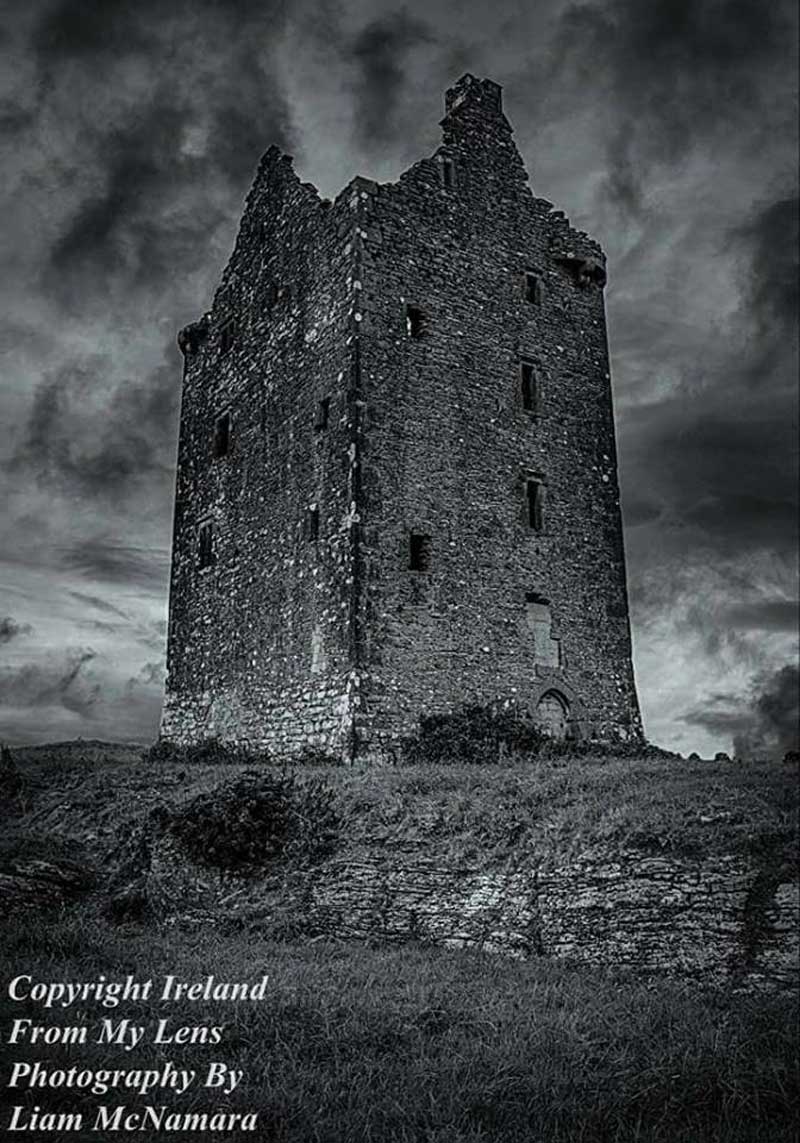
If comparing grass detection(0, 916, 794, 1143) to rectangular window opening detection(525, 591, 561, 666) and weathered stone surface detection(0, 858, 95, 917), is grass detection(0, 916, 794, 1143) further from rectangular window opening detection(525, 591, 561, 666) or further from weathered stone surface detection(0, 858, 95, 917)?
rectangular window opening detection(525, 591, 561, 666)

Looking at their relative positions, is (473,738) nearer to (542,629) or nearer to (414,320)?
(542,629)

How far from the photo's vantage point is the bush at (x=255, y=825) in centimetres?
1298

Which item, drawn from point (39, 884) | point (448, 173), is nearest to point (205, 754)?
point (39, 884)

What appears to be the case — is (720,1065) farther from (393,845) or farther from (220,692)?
(220,692)

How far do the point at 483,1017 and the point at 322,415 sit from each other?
52.9ft

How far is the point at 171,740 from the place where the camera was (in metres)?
26.5

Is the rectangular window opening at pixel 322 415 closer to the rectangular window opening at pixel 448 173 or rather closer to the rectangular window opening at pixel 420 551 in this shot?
the rectangular window opening at pixel 420 551

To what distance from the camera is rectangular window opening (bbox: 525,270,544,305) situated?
24953 mm

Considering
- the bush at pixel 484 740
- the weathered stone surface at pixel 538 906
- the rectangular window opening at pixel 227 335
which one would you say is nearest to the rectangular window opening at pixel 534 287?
the rectangular window opening at pixel 227 335

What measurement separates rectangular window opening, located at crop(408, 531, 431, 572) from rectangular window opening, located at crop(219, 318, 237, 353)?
9.74m

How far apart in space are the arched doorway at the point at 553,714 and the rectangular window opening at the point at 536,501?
4.05 metres

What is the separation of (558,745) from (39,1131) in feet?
53.3

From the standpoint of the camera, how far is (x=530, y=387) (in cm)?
2436

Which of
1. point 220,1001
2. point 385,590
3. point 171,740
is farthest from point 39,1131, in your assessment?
point 171,740
